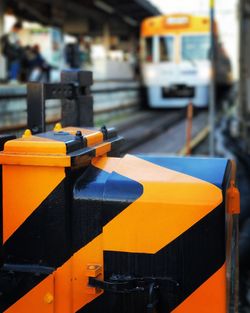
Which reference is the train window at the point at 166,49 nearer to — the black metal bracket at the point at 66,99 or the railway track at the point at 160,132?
the railway track at the point at 160,132

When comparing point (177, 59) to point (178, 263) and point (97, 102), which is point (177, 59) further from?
point (178, 263)

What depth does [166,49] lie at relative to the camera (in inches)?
811

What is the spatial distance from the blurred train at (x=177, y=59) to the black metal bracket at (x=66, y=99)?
17080mm

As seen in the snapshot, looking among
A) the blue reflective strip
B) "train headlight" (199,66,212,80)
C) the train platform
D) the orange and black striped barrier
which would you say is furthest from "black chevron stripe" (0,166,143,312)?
"train headlight" (199,66,212,80)

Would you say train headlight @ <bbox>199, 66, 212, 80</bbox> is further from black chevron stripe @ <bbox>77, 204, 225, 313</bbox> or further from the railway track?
black chevron stripe @ <bbox>77, 204, 225, 313</bbox>

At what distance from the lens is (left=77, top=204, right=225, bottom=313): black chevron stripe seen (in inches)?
76.9

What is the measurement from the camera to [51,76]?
1711 cm

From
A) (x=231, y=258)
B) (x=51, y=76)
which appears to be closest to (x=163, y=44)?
(x=51, y=76)

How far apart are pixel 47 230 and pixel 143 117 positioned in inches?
645

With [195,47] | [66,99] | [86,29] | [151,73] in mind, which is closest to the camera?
[66,99]

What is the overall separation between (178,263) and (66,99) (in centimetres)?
155

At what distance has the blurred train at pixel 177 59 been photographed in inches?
792

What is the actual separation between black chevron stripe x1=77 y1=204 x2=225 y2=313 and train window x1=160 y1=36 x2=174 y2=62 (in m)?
19.0

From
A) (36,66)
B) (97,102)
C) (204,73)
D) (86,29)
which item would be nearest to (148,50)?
(204,73)
